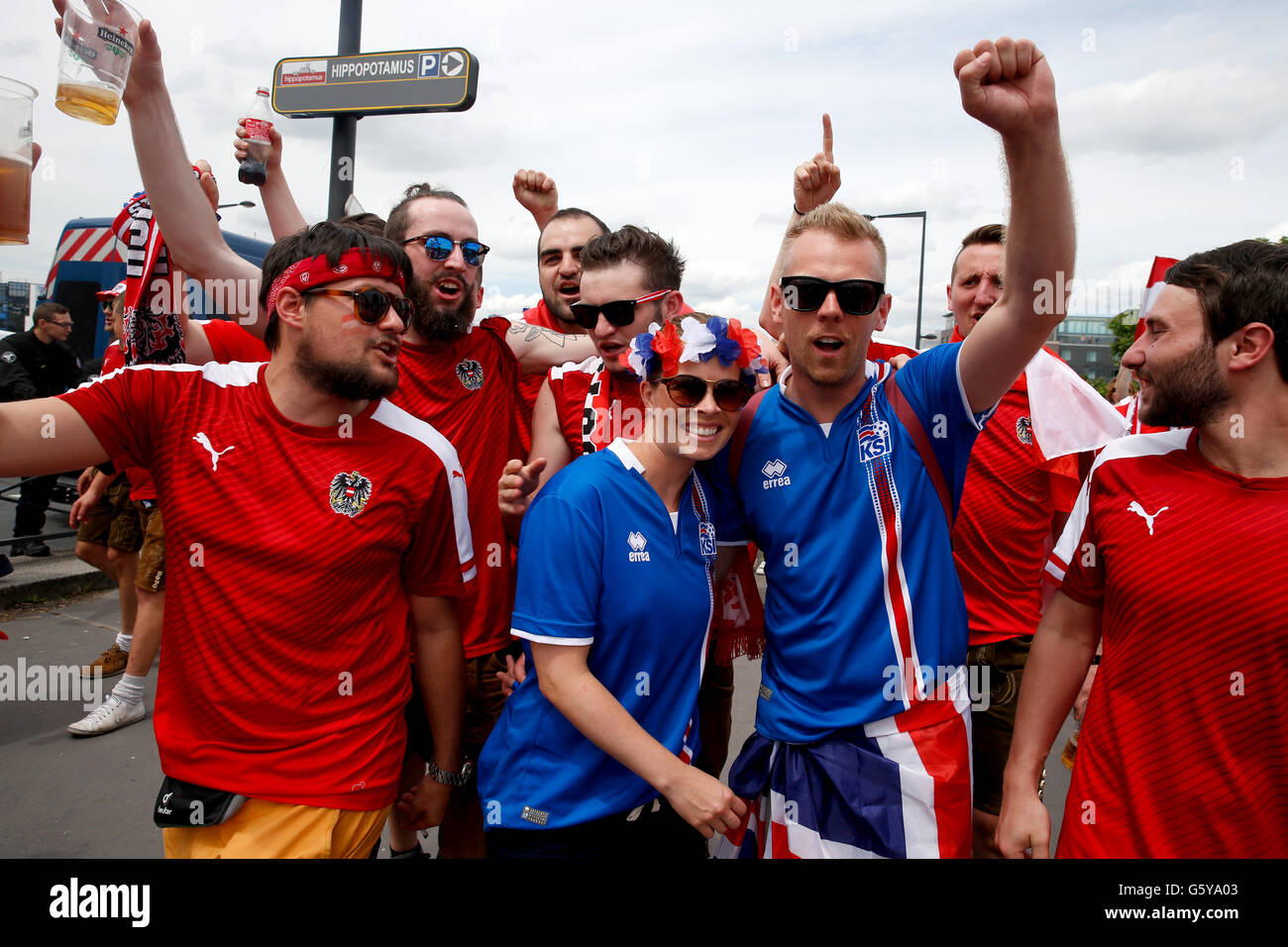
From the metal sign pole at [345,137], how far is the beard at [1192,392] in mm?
6155

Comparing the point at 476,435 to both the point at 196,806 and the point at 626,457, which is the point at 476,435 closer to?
the point at 626,457

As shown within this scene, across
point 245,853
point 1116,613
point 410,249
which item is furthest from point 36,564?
point 1116,613

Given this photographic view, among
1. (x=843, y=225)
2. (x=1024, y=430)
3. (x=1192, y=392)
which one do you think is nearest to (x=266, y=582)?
(x=843, y=225)

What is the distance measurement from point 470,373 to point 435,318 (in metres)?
0.25

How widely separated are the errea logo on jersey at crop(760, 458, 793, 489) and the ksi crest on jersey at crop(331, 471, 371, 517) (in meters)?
1.13

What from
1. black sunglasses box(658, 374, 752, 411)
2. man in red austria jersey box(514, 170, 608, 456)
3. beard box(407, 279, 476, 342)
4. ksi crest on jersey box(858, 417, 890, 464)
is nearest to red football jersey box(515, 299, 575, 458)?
man in red austria jersey box(514, 170, 608, 456)

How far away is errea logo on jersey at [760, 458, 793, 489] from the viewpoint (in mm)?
2291

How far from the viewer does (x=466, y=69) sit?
6004mm

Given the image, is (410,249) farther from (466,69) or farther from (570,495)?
(466,69)

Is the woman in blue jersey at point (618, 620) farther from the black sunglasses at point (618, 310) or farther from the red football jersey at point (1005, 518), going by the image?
the red football jersey at point (1005, 518)

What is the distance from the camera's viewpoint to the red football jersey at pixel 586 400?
2.72 meters

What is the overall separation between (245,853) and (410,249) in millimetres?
2124

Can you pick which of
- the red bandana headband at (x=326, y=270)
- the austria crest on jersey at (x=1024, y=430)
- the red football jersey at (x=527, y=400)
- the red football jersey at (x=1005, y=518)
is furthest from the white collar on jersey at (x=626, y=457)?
the austria crest on jersey at (x=1024, y=430)

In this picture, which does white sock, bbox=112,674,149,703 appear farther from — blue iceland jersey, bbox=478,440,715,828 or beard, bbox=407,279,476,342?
blue iceland jersey, bbox=478,440,715,828
